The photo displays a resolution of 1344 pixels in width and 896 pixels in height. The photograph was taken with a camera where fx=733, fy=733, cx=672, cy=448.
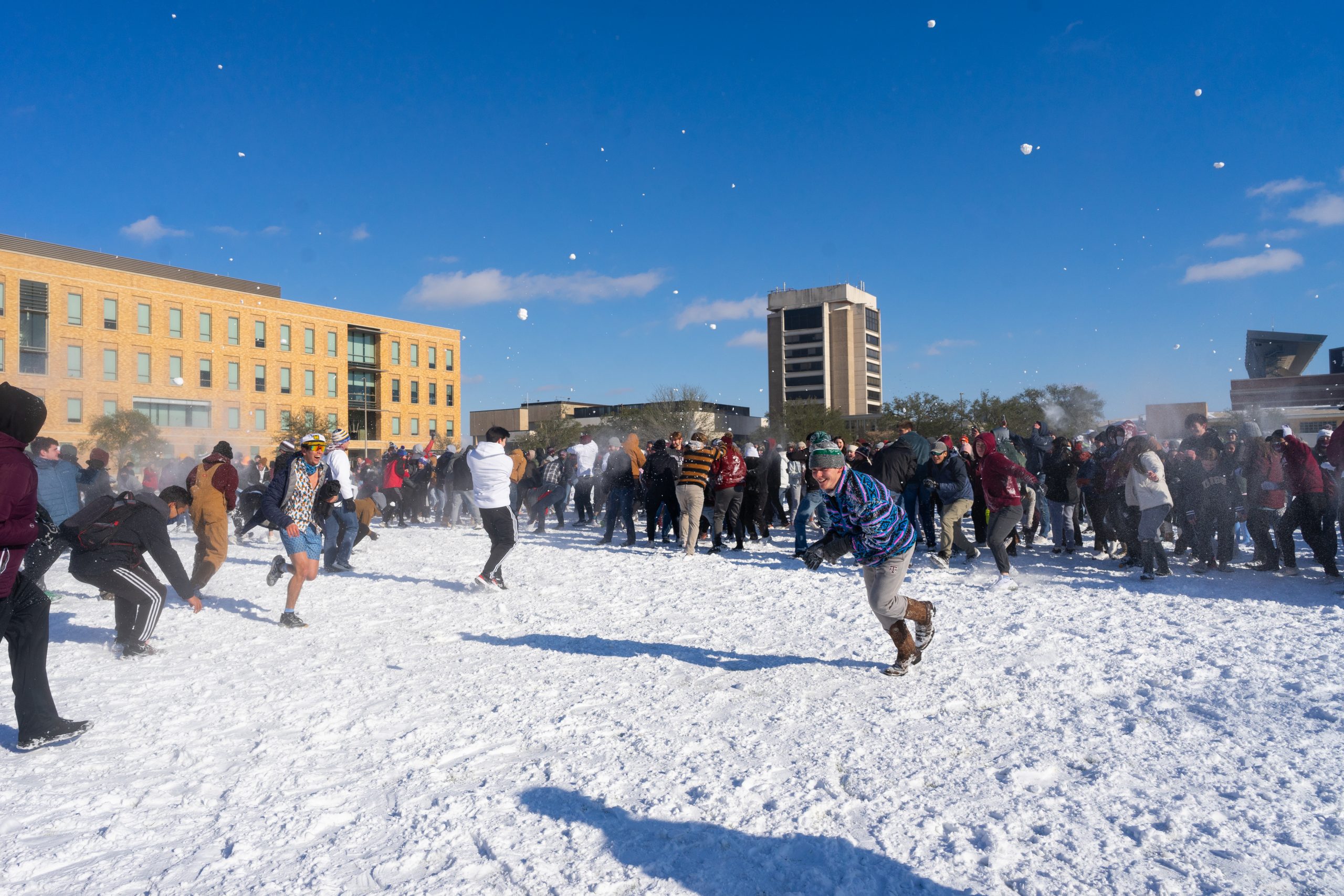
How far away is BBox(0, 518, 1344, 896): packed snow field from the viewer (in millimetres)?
2828

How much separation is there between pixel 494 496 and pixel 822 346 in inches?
4736

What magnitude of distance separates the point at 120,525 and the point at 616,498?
7834 mm

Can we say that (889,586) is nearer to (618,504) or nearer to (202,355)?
(618,504)

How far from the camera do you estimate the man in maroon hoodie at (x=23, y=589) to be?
12.5 ft

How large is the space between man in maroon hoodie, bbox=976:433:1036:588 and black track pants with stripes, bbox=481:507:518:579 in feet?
18.2

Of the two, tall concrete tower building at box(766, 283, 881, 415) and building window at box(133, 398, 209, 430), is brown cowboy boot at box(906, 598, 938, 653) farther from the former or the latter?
tall concrete tower building at box(766, 283, 881, 415)

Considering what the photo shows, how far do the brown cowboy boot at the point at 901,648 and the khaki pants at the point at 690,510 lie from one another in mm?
5665

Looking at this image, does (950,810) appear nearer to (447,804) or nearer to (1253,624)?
(447,804)

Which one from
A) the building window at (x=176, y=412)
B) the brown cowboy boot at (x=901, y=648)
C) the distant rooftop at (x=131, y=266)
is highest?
the distant rooftop at (x=131, y=266)

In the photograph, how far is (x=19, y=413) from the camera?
3900 millimetres

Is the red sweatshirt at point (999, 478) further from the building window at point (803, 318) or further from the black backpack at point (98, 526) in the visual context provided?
the building window at point (803, 318)

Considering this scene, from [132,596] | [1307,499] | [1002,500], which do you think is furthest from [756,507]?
[132,596]

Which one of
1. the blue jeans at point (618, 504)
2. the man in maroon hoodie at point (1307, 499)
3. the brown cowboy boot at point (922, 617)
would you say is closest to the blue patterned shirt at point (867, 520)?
the brown cowboy boot at point (922, 617)

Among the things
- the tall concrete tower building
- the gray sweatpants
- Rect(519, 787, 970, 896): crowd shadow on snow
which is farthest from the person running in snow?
the tall concrete tower building
